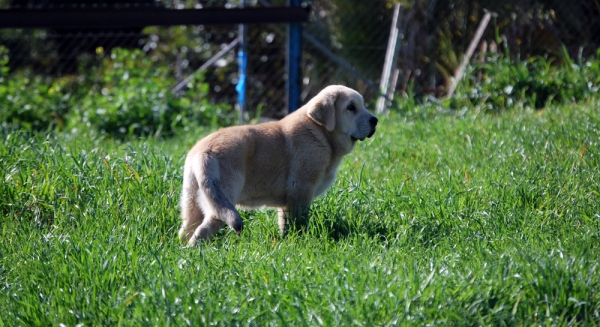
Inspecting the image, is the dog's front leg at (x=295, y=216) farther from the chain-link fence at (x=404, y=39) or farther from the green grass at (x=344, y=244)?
the chain-link fence at (x=404, y=39)

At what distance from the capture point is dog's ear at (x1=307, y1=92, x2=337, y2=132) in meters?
4.42

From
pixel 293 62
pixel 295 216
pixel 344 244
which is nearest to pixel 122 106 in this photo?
pixel 293 62

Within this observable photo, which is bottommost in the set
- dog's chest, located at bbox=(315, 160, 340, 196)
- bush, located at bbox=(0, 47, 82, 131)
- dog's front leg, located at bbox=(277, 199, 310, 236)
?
bush, located at bbox=(0, 47, 82, 131)

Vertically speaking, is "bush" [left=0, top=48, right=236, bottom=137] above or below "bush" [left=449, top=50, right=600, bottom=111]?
below

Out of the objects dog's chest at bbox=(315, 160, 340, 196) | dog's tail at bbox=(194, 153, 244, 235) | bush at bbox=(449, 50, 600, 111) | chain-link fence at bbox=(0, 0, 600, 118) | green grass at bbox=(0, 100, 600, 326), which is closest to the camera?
green grass at bbox=(0, 100, 600, 326)

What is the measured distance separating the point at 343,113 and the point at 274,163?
635mm

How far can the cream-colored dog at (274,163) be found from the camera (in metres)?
3.81

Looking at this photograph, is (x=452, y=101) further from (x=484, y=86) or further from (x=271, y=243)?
(x=271, y=243)

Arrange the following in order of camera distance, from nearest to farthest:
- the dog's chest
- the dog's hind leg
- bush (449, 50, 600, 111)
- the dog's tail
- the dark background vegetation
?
the dog's tail < the dog's hind leg < the dog's chest < bush (449, 50, 600, 111) < the dark background vegetation

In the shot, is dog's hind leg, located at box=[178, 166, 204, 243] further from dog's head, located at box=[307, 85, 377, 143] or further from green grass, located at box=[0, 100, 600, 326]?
dog's head, located at box=[307, 85, 377, 143]

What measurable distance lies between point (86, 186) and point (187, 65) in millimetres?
6789

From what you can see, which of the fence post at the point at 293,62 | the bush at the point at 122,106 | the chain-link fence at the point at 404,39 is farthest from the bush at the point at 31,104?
the fence post at the point at 293,62

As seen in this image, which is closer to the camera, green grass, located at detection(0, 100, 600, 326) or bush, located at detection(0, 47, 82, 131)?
green grass, located at detection(0, 100, 600, 326)

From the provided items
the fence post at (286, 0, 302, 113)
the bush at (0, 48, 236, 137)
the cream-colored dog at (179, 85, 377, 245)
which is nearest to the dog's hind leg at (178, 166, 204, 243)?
the cream-colored dog at (179, 85, 377, 245)
